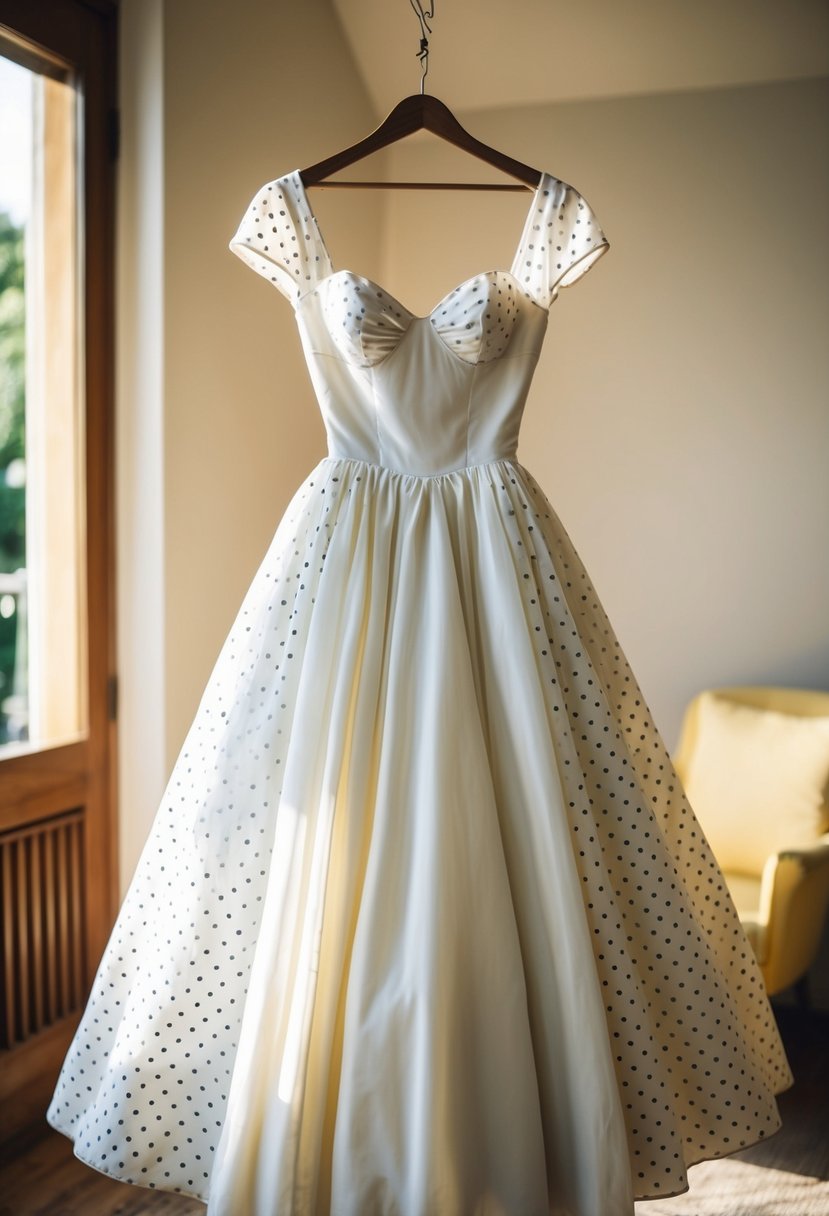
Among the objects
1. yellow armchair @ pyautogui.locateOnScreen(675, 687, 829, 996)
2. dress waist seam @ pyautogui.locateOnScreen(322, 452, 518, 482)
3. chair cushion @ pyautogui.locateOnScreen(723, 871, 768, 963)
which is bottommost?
chair cushion @ pyautogui.locateOnScreen(723, 871, 768, 963)

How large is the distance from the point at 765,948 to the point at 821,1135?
0.38m

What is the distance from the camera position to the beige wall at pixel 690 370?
280 cm

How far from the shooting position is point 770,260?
9.23 feet

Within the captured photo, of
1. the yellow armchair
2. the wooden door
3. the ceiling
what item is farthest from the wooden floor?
the ceiling

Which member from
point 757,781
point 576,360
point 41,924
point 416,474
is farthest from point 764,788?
point 41,924

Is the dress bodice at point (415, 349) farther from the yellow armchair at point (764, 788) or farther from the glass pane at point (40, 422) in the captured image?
the yellow armchair at point (764, 788)

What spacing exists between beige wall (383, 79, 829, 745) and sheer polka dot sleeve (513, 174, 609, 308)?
142 cm

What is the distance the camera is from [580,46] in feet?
9.22

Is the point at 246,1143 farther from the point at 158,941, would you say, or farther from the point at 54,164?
the point at 54,164

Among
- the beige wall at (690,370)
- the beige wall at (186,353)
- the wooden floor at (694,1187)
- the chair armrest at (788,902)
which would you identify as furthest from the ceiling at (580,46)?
the wooden floor at (694,1187)

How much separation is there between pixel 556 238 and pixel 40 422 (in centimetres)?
116

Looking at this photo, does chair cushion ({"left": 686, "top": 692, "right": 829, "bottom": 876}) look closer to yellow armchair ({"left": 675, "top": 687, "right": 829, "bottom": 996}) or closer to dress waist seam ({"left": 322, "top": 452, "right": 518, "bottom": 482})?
yellow armchair ({"left": 675, "top": 687, "right": 829, "bottom": 996})

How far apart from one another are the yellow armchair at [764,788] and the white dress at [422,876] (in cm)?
92

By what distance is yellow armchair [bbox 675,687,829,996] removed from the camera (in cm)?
243
